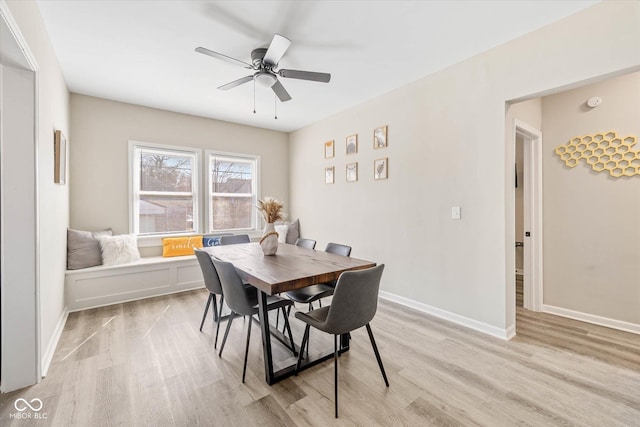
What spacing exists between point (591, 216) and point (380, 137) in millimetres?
2405

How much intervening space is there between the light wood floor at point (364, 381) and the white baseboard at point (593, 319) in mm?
109

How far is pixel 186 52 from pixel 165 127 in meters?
1.97

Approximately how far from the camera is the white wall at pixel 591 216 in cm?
271

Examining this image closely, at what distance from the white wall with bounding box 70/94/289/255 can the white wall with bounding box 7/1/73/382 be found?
29.8 inches

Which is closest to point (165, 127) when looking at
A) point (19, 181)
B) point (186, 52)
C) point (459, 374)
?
point (186, 52)

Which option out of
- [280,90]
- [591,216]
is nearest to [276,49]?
[280,90]

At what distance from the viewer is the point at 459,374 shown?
2041 millimetres

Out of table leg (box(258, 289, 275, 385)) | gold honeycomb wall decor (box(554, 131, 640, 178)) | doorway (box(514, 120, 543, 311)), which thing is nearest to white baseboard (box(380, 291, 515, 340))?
doorway (box(514, 120, 543, 311))

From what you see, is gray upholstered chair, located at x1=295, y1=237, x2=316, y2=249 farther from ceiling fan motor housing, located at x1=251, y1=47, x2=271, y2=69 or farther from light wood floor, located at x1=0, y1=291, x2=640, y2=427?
ceiling fan motor housing, located at x1=251, y1=47, x2=271, y2=69

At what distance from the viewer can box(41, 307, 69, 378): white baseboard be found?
2089 millimetres

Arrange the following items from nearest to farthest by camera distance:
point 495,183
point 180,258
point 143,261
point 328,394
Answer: point 328,394 < point 495,183 < point 143,261 < point 180,258

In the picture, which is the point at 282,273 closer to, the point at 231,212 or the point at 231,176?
the point at 231,212

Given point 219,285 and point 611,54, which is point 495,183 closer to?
point 611,54

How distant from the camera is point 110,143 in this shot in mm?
3877
